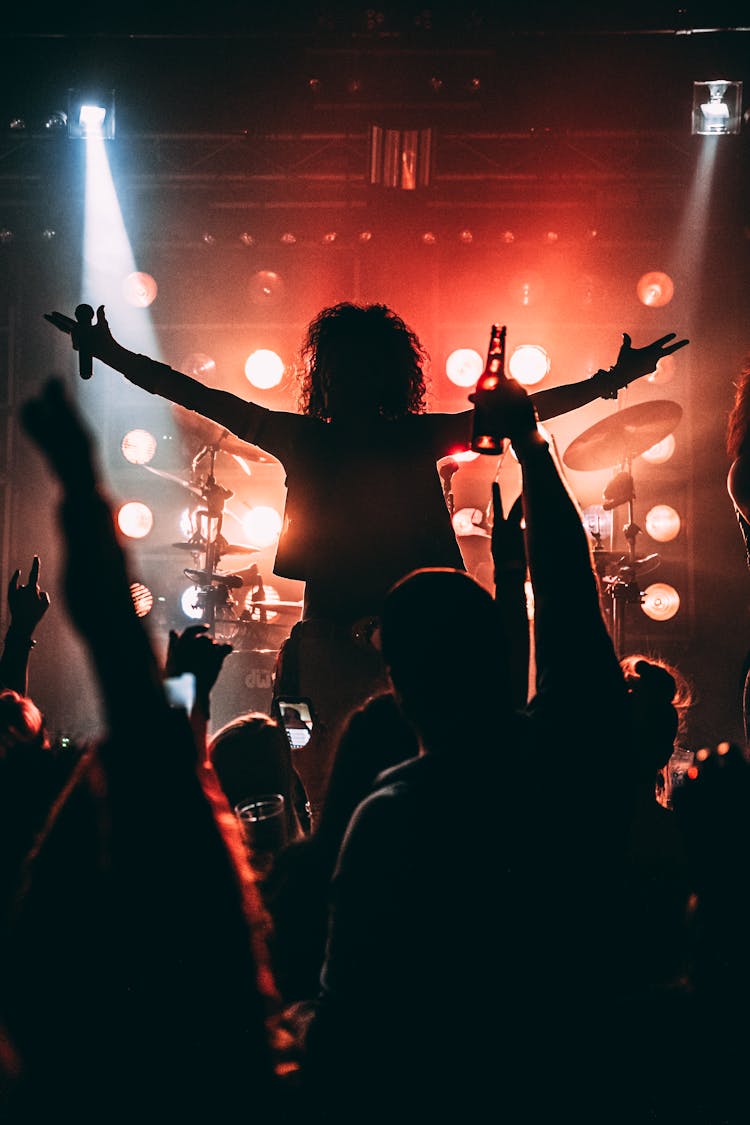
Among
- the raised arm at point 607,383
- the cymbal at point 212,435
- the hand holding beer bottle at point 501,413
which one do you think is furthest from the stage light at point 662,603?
the hand holding beer bottle at point 501,413

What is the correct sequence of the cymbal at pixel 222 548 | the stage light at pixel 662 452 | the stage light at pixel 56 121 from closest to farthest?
the cymbal at pixel 222 548 < the stage light at pixel 56 121 < the stage light at pixel 662 452

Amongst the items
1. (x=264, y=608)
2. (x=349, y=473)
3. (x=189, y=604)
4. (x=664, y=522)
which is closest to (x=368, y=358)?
(x=349, y=473)

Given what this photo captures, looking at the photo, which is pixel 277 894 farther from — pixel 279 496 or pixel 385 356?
pixel 279 496

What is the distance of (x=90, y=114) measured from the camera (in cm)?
809

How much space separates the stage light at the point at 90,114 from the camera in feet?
25.9

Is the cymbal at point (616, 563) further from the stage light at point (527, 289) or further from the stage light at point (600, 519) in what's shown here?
the stage light at point (527, 289)

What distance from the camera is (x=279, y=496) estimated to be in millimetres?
9336

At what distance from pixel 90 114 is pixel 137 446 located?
301 centimetres

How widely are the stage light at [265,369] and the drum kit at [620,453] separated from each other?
3.10m

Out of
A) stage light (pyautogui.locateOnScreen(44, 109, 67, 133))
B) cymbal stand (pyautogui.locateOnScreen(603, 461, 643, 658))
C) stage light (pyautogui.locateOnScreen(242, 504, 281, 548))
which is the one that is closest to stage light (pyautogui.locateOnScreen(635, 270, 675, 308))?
cymbal stand (pyautogui.locateOnScreen(603, 461, 643, 658))

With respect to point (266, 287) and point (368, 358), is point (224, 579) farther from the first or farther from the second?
point (368, 358)

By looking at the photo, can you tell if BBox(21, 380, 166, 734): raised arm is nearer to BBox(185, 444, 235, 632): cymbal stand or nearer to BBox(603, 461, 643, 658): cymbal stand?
BBox(603, 461, 643, 658): cymbal stand

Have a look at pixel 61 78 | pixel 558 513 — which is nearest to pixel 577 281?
pixel 61 78

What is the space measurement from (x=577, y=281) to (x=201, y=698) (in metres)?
8.21
